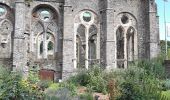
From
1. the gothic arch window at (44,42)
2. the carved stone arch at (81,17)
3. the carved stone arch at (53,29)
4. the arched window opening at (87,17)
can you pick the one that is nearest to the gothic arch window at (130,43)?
the carved stone arch at (81,17)

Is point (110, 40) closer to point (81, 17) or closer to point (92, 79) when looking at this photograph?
point (81, 17)

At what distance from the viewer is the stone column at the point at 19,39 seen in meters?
32.2

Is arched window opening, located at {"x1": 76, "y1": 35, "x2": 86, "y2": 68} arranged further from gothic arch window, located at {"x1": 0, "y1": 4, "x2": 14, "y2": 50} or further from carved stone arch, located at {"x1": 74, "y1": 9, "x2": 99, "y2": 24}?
gothic arch window, located at {"x1": 0, "y1": 4, "x2": 14, "y2": 50}

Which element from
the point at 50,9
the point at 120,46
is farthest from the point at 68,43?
the point at 120,46

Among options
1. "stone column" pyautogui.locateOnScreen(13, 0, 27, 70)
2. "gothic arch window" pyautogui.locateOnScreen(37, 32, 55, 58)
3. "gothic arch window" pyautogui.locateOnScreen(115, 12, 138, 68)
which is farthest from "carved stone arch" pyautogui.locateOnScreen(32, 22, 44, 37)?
"gothic arch window" pyautogui.locateOnScreen(115, 12, 138, 68)

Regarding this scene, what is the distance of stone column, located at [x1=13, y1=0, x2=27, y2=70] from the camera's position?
32156mm

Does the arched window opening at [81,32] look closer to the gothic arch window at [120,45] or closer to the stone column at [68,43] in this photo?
Result: the gothic arch window at [120,45]

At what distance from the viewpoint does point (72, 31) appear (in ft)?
113

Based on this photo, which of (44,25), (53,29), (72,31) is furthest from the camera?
(53,29)

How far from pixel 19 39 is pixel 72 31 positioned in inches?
190

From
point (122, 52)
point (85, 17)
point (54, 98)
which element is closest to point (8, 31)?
point (85, 17)

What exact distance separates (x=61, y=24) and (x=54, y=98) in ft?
57.2

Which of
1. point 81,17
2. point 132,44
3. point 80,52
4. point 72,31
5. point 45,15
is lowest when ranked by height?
point 80,52

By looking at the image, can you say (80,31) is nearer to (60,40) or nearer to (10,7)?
(60,40)
